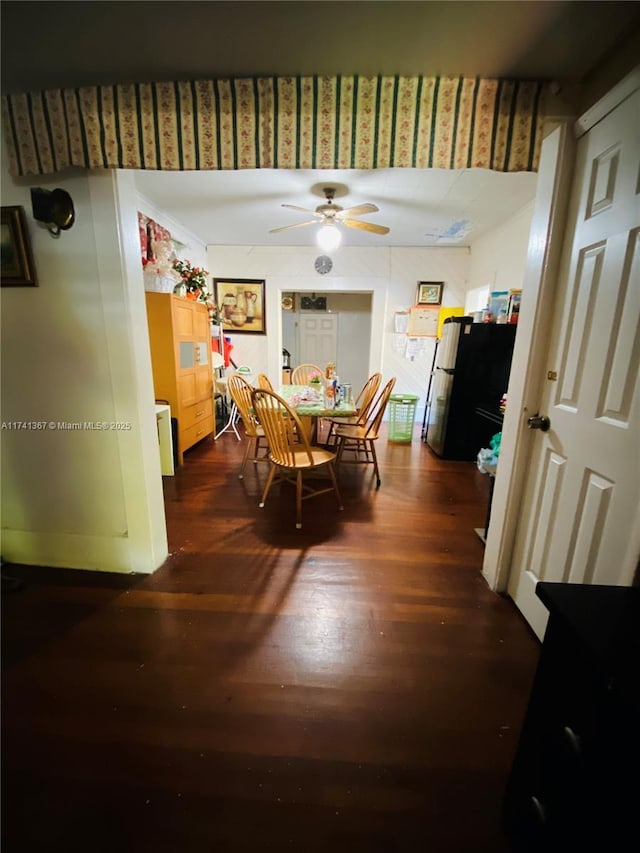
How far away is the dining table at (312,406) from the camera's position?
2.56 metres

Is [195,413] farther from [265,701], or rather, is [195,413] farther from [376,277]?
[376,277]

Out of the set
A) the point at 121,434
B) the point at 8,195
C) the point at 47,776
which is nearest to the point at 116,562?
the point at 121,434

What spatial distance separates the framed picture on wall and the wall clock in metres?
0.82

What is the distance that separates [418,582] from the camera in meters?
1.76

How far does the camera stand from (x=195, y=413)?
3.54 m

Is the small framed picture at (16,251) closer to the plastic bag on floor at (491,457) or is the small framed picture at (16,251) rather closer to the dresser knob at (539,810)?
the dresser knob at (539,810)

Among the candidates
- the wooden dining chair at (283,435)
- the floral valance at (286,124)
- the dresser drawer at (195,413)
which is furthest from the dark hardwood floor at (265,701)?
the floral valance at (286,124)

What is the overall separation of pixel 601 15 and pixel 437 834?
93.2 inches

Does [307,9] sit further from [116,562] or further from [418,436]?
[418,436]

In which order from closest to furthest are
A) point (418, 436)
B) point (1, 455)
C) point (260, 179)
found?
point (1, 455) < point (260, 179) < point (418, 436)

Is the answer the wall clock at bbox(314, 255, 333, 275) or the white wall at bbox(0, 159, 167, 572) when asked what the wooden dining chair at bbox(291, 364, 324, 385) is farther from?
the white wall at bbox(0, 159, 167, 572)

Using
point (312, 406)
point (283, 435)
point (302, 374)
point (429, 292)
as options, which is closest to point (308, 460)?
point (283, 435)

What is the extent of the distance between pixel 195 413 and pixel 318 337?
11.4 feet

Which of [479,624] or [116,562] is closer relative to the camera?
[479,624]
